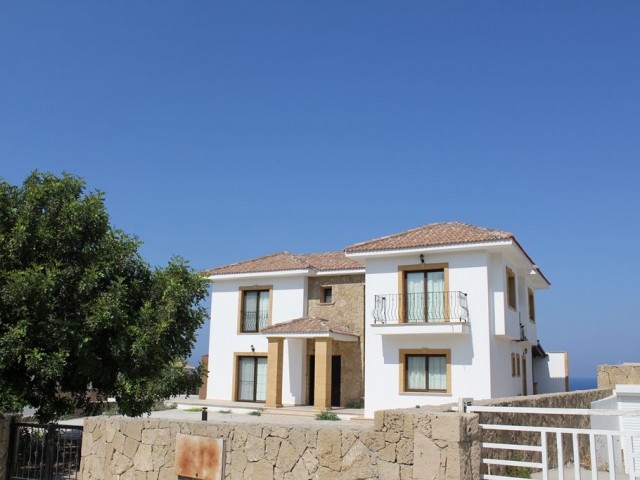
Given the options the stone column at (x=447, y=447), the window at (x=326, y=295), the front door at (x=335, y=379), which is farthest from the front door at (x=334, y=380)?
the stone column at (x=447, y=447)

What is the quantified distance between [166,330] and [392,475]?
→ 4.85 meters

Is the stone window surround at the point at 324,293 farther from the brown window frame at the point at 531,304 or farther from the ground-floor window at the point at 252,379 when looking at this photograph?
the brown window frame at the point at 531,304

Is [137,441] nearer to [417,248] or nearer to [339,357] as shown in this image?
[417,248]

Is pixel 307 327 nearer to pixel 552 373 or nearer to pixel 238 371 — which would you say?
pixel 238 371

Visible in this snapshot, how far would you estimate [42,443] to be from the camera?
407 inches

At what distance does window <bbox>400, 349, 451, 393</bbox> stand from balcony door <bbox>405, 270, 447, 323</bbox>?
47.9 inches

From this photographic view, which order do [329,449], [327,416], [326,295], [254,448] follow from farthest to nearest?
[326,295]
[327,416]
[254,448]
[329,449]

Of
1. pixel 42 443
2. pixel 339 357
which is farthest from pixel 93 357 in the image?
pixel 339 357

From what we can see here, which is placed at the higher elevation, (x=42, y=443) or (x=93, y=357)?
(x=93, y=357)

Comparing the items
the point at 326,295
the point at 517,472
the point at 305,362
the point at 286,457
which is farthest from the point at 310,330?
the point at 286,457

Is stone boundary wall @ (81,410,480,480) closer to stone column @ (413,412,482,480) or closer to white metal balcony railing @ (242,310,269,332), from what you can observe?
stone column @ (413,412,482,480)

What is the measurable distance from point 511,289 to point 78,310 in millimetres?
16609

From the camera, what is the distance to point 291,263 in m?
26.8

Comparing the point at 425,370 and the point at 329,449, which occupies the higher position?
the point at 425,370
